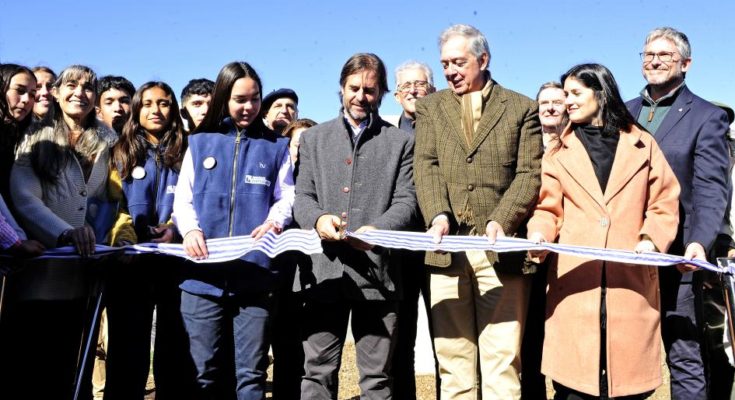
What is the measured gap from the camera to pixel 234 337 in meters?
4.75

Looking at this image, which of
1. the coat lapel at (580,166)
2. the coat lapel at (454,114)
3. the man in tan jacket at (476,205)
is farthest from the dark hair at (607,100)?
the coat lapel at (454,114)

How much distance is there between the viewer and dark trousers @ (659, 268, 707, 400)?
4820 mm

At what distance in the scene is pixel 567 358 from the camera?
14.7ft

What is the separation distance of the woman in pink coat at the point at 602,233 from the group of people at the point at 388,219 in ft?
0.04

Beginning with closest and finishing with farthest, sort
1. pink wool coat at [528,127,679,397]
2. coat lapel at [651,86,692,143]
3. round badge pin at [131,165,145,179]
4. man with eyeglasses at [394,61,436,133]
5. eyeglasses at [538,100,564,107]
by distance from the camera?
pink wool coat at [528,127,679,397]
coat lapel at [651,86,692,143]
round badge pin at [131,165,145,179]
eyeglasses at [538,100,564,107]
man with eyeglasses at [394,61,436,133]

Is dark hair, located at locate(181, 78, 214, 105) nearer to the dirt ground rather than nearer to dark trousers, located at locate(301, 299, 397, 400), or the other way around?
dark trousers, located at locate(301, 299, 397, 400)

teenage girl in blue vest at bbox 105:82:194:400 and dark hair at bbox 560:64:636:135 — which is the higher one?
dark hair at bbox 560:64:636:135

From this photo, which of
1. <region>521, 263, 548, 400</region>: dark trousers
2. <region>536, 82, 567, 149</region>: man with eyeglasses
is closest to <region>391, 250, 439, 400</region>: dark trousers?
<region>521, 263, 548, 400</region>: dark trousers

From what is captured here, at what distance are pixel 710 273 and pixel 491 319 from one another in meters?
1.49

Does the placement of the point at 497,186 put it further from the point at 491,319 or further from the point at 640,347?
the point at 640,347

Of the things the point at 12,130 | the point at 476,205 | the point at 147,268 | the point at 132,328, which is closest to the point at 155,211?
the point at 147,268

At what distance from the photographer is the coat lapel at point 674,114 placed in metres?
5.12

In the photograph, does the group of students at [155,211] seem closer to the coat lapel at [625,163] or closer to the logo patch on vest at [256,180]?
the logo patch on vest at [256,180]

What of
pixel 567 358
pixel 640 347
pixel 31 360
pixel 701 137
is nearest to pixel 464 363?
pixel 567 358
